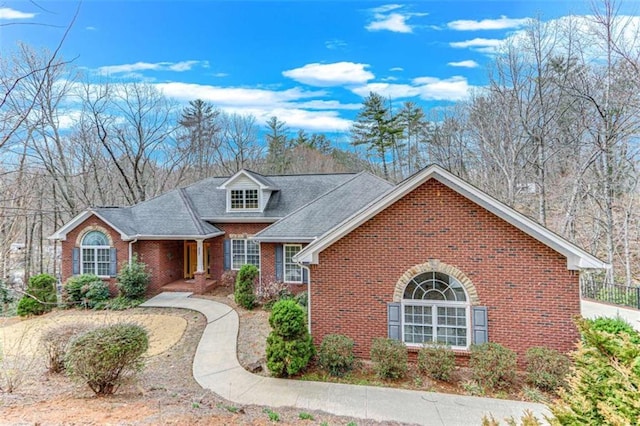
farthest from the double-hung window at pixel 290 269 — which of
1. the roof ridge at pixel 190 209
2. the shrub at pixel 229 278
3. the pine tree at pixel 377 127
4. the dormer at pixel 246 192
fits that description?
the pine tree at pixel 377 127

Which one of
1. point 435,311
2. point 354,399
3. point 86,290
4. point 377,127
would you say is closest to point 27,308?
point 86,290

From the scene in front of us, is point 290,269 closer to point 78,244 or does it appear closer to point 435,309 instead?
point 435,309

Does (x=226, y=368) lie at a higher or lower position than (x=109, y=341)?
lower

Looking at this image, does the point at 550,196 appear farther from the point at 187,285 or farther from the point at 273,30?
the point at 187,285

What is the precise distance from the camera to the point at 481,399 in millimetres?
7230

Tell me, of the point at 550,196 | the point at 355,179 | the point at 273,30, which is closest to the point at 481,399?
the point at 355,179

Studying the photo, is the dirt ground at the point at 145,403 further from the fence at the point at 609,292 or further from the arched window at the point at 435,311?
the fence at the point at 609,292

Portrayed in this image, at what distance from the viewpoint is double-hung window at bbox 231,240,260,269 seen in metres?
18.4

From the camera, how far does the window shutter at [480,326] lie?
8.38m

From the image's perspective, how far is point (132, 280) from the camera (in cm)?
1620

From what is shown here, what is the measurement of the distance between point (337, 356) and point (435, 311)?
2.80 metres

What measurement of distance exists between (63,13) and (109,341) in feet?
17.5

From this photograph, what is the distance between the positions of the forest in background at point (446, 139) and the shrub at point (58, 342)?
1.64 metres

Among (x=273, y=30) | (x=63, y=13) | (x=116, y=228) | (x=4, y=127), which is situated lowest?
(x=116, y=228)
